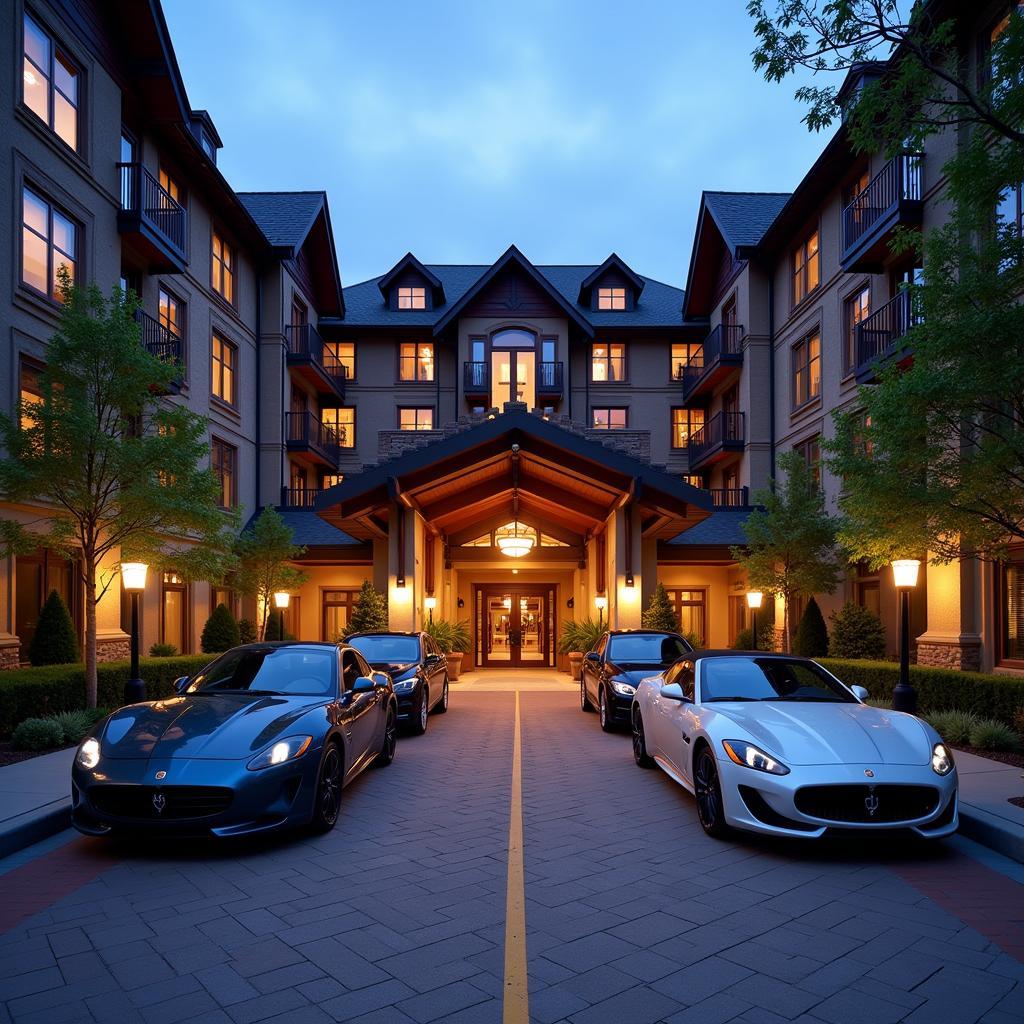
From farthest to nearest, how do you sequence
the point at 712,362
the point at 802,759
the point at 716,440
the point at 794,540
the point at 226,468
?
the point at 716,440 < the point at 712,362 < the point at 226,468 < the point at 794,540 < the point at 802,759

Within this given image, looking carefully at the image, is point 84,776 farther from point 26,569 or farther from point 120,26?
point 120,26

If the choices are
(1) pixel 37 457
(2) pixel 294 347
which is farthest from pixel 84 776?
(2) pixel 294 347

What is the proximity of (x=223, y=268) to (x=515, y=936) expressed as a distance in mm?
24723

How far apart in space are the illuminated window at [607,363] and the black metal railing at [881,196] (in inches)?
541

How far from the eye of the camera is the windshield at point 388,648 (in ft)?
44.2

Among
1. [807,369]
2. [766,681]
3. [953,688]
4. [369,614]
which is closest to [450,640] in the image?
[369,614]

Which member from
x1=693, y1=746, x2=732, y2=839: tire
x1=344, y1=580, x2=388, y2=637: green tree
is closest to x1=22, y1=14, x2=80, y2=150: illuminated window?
x1=344, y1=580, x2=388, y2=637: green tree

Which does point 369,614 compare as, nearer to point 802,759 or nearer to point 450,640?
point 450,640

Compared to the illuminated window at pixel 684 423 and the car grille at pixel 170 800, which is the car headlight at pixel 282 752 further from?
the illuminated window at pixel 684 423

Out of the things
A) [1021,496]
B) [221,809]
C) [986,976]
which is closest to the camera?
[986,976]

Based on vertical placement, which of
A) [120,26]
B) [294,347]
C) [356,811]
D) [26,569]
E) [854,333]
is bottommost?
[356,811]

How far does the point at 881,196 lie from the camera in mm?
19281

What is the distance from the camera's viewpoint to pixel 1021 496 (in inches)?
378

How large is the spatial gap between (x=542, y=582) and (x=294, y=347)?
12.2 metres
